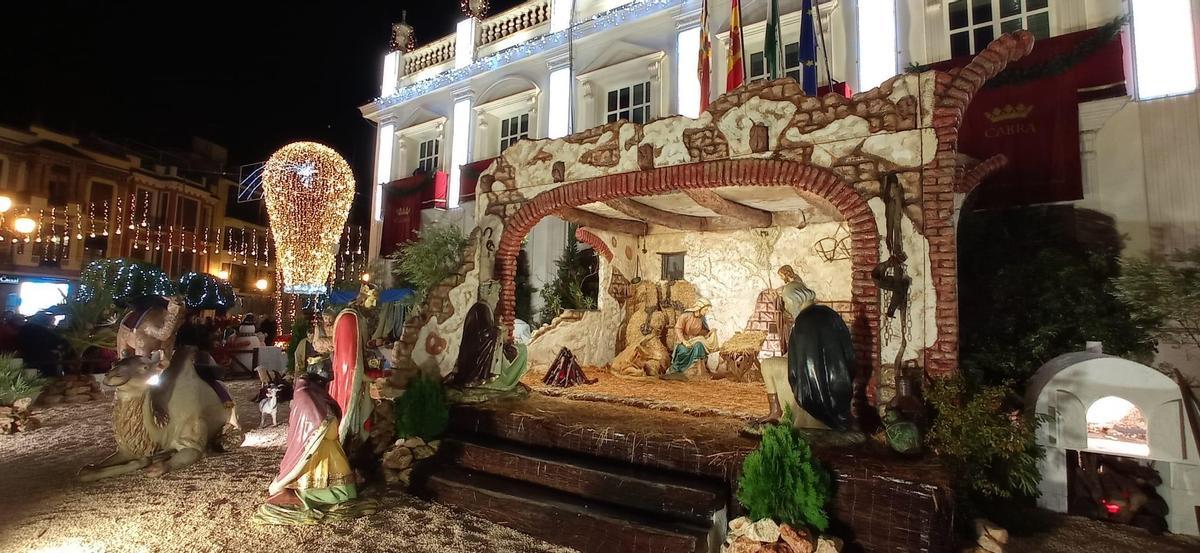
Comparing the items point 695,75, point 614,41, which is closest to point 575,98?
point 614,41

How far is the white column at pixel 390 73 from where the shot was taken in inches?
782

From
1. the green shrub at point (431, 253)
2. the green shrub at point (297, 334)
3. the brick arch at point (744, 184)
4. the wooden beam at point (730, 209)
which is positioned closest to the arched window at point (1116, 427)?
the brick arch at point (744, 184)

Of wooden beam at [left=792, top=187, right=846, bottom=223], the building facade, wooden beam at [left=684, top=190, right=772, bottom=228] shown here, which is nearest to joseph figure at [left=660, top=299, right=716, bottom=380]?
wooden beam at [left=684, top=190, right=772, bottom=228]

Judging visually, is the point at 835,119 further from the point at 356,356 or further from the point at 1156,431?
the point at 356,356

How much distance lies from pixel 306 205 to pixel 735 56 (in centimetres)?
1059

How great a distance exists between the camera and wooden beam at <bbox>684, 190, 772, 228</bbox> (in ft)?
24.7

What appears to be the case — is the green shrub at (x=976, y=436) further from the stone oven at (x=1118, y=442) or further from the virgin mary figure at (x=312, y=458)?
the virgin mary figure at (x=312, y=458)

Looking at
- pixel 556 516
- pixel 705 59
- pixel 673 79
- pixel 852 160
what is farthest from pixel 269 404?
pixel 673 79

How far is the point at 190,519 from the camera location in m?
4.95

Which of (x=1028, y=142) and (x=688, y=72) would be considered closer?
(x=1028, y=142)

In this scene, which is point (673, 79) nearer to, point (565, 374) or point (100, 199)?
point (565, 374)

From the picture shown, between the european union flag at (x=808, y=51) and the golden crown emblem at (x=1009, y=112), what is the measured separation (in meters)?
3.16

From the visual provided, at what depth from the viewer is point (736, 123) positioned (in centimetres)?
638

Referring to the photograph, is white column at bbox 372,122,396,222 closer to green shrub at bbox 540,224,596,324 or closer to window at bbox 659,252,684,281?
green shrub at bbox 540,224,596,324
